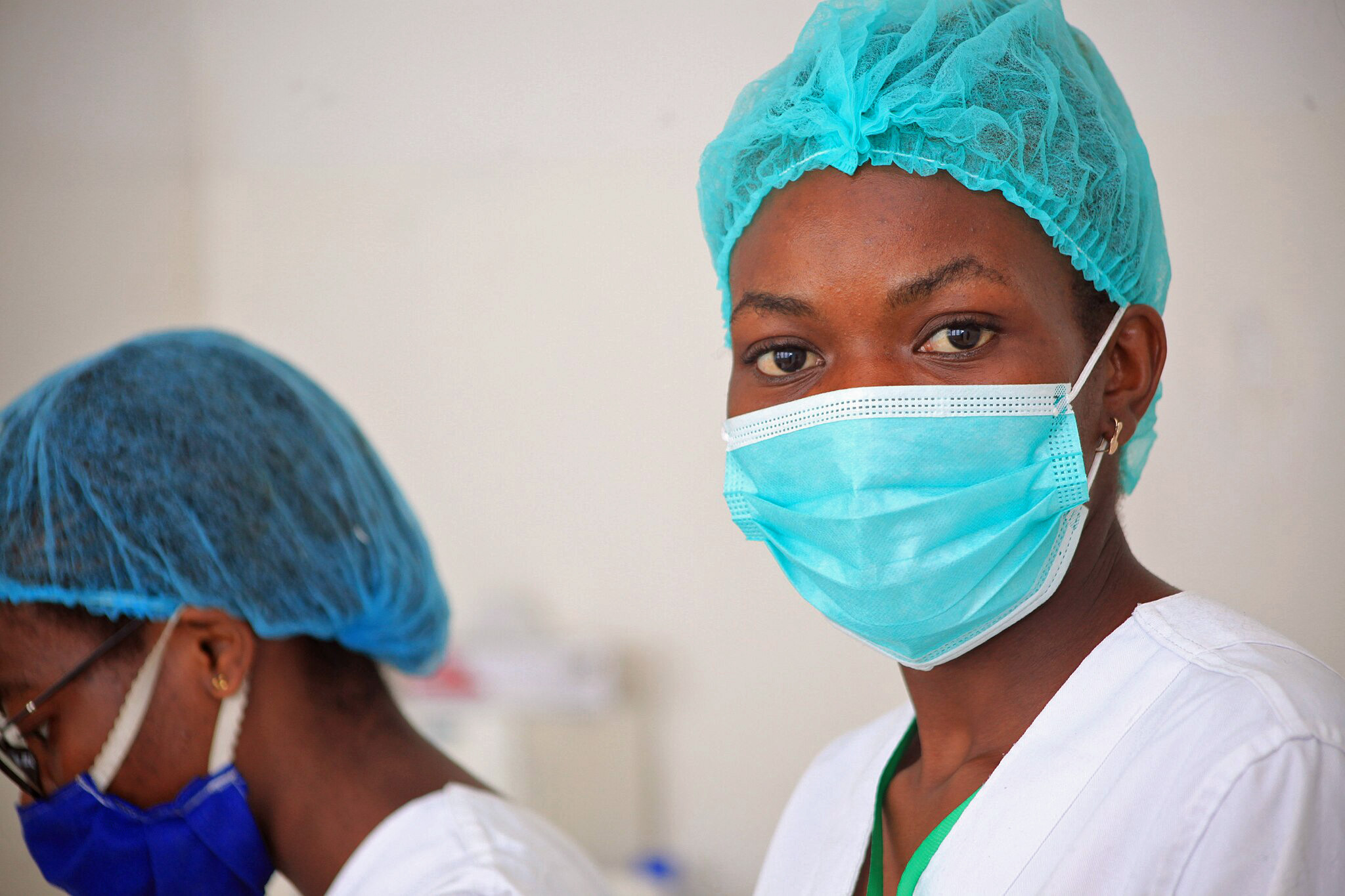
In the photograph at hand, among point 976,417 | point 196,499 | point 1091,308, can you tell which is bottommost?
point 196,499

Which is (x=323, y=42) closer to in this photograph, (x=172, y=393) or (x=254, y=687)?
(x=172, y=393)

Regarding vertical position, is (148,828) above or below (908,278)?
below

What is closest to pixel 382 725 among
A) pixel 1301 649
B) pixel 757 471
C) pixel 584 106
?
pixel 757 471

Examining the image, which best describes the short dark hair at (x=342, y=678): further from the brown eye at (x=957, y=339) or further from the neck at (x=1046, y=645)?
the brown eye at (x=957, y=339)

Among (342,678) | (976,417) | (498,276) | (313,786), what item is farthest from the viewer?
(498,276)

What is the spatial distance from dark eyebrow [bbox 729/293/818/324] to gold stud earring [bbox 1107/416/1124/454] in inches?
13.3

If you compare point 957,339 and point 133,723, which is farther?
point 133,723

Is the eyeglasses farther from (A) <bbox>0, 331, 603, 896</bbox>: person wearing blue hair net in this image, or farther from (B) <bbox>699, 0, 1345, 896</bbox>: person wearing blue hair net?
(B) <bbox>699, 0, 1345, 896</bbox>: person wearing blue hair net

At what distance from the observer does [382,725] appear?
1.46 meters

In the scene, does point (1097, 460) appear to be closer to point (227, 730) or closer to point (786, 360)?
point (786, 360)

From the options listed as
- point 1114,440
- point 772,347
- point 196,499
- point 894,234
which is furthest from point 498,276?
point 1114,440

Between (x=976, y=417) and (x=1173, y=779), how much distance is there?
0.37m

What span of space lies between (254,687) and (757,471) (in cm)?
78

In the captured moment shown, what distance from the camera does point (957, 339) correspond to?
1039mm
